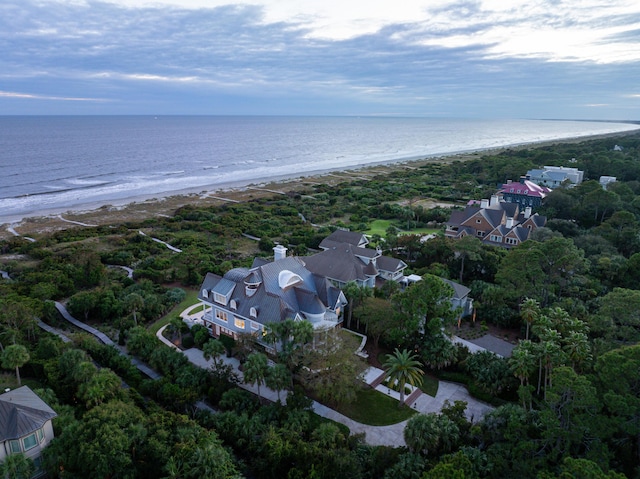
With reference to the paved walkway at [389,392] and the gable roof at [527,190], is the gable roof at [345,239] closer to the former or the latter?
the paved walkway at [389,392]

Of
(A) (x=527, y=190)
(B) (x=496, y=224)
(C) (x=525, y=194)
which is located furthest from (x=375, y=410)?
(A) (x=527, y=190)

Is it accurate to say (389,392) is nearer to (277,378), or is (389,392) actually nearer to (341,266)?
(277,378)

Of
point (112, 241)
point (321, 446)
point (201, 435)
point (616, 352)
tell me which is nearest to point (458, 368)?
point (616, 352)

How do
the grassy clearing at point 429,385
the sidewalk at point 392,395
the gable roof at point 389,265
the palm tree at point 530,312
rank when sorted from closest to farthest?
the sidewalk at point 392,395, the grassy clearing at point 429,385, the palm tree at point 530,312, the gable roof at point 389,265

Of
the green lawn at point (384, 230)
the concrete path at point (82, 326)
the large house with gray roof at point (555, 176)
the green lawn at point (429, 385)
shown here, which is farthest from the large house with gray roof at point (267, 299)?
the large house with gray roof at point (555, 176)

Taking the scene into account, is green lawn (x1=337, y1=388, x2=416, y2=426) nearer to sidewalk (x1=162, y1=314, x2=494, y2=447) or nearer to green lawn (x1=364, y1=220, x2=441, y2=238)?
sidewalk (x1=162, y1=314, x2=494, y2=447)

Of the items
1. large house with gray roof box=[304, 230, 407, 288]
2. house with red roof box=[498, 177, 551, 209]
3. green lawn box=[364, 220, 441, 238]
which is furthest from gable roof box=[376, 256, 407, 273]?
house with red roof box=[498, 177, 551, 209]
